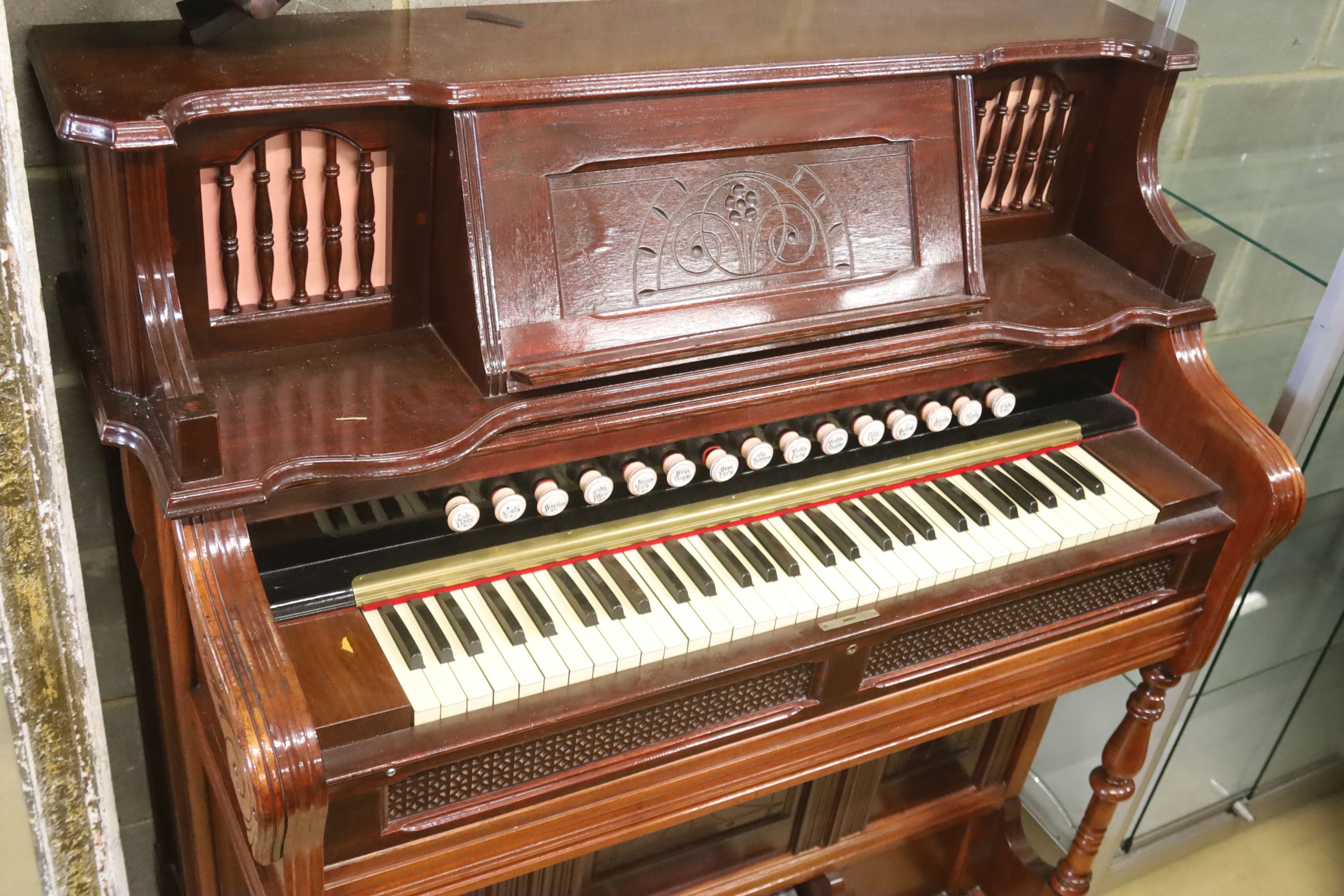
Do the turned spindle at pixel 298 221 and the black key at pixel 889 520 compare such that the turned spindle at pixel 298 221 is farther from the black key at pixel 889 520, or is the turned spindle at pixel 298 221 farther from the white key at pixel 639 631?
the black key at pixel 889 520

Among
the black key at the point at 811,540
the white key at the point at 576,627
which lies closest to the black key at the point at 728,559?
the black key at the point at 811,540

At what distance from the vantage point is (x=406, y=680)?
144cm

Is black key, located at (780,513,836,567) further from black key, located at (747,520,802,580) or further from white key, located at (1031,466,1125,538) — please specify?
white key, located at (1031,466,1125,538)

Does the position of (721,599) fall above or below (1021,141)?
below

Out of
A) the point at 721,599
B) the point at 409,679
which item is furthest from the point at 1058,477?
the point at 409,679

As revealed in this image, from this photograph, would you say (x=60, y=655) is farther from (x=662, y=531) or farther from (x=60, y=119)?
(x=662, y=531)

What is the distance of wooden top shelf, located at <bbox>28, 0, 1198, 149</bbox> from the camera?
1.36 m

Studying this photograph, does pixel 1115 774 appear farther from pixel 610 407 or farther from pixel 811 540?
pixel 610 407

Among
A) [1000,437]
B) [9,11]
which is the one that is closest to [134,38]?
[9,11]

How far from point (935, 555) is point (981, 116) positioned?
28.0 inches

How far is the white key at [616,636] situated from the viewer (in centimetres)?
154

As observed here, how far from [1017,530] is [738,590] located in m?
0.48

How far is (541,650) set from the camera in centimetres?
152

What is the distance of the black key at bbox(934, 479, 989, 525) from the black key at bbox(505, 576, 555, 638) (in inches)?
26.7
